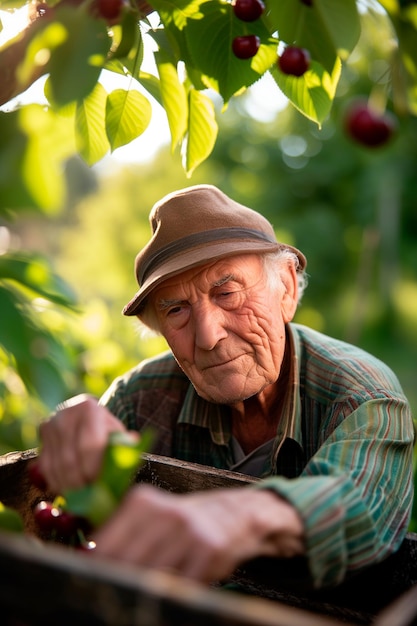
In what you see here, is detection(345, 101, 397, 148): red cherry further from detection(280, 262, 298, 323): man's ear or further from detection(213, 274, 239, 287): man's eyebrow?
detection(280, 262, 298, 323): man's ear

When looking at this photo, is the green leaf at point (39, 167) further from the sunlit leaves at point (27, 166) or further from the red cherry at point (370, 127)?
the red cherry at point (370, 127)

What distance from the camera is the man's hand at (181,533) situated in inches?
30.4

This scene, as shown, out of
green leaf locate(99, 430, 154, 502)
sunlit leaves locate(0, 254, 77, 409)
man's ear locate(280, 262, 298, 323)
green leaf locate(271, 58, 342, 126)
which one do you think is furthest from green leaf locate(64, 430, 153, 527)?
man's ear locate(280, 262, 298, 323)

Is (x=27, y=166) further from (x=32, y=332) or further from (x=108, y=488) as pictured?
(x=108, y=488)

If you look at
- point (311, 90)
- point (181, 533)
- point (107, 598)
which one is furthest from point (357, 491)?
point (311, 90)

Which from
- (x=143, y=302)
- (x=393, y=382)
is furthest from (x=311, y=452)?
(x=143, y=302)

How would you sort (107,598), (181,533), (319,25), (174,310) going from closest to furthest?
1. (107,598)
2. (181,533)
3. (319,25)
4. (174,310)

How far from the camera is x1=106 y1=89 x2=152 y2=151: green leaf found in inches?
54.4

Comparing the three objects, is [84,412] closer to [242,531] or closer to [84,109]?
[242,531]

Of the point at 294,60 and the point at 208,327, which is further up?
the point at 294,60

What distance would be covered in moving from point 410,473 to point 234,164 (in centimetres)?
1577

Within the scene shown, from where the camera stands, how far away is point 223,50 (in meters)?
1.33

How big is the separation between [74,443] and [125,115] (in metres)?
0.70

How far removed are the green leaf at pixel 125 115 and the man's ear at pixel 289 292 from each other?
1.96ft
